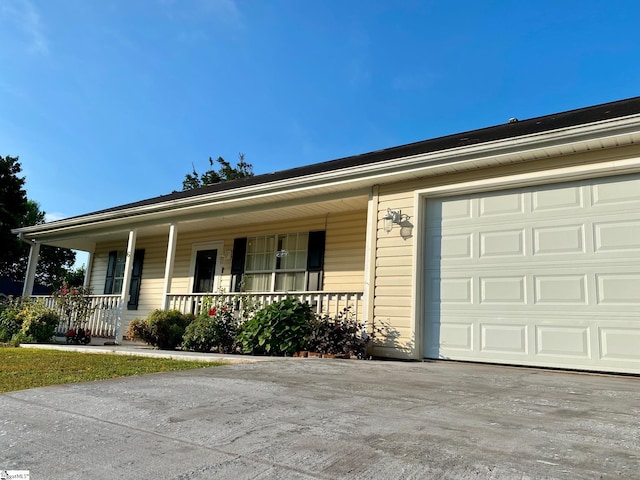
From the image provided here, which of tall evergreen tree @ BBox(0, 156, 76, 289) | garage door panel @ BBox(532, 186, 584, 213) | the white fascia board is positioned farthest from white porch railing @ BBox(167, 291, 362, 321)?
tall evergreen tree @ BBox(0, 156, 76, 289)

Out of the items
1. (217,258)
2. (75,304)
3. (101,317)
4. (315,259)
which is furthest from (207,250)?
(315,259)

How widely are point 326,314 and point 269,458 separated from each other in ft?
17.3

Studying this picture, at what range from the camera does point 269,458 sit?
1.99 m

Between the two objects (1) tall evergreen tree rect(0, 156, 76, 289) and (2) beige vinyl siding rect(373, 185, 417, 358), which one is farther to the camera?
(1) tall evergreen tree rect(0, 156, 76, 289)

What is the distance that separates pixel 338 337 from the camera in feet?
21.8

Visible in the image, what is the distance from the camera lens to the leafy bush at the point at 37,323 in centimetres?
973

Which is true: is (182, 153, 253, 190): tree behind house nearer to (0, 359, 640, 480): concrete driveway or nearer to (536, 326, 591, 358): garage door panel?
(536, 326, 591, 358): garage door panel

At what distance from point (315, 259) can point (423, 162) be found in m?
3.69

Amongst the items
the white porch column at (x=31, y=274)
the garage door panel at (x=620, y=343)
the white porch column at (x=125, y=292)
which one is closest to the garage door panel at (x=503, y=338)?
the garage door panel at (x=620, y=343)

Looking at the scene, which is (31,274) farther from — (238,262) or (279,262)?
(279,262)

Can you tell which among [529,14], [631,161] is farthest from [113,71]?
[631,161]

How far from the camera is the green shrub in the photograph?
25.6ft

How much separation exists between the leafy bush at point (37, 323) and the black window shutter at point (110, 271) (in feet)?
11.6

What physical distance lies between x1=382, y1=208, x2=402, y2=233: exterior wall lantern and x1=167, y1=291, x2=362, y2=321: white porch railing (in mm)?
1187
